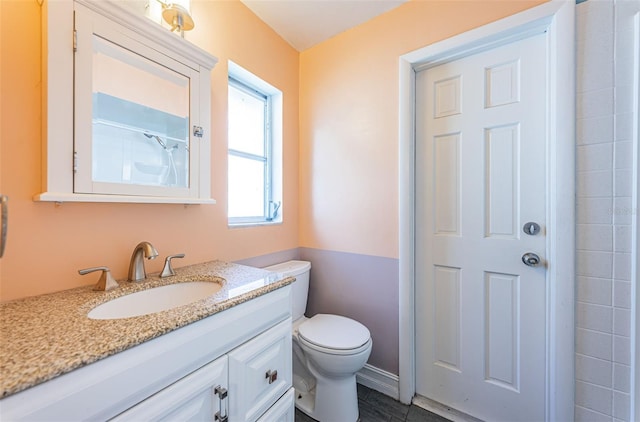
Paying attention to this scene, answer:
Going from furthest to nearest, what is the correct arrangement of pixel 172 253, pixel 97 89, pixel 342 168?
pixel 342 168
pixel 172 253
pixel 97 89

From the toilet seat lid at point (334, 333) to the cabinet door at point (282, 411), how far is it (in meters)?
0.28

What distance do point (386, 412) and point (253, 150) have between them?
1.81m

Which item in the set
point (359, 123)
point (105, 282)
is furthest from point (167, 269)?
point (359, 123)

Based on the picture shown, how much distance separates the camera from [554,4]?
3.53ft

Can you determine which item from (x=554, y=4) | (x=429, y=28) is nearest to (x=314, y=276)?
(x=429, y=28)

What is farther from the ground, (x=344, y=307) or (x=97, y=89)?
(x=97, y=89)

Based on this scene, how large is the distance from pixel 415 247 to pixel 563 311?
68 centimetres

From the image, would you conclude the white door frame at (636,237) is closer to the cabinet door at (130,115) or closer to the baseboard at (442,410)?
the baseboard at (442,410)

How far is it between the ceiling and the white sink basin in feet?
5.35

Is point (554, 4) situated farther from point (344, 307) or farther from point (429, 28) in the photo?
point (344, 307)

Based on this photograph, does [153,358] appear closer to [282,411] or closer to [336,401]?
[282,411]

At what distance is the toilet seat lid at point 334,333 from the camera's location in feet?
4.15

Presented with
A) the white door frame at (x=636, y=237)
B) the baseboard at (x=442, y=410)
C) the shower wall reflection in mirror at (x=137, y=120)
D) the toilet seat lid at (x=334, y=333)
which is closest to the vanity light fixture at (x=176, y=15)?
the shower wall reflection in mirror at (x=137, y=120)

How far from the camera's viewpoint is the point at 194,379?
708 millimetres
